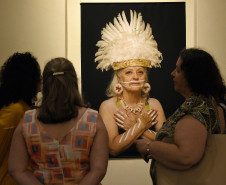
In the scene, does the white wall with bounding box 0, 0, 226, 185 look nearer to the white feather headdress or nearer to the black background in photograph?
the black background in photograph

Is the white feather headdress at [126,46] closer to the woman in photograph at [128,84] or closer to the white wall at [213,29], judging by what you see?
the woman in photograph at [128,84]

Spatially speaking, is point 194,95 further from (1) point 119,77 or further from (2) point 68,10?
(2) point 68,10

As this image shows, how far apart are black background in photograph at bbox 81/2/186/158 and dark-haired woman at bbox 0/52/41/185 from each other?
1.09 m

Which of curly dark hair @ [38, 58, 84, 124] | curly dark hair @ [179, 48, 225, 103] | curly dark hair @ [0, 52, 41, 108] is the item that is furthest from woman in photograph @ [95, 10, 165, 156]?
curly dark hair @ [38, 58, 84, 124]

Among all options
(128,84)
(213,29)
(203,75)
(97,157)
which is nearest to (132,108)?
(128,84)

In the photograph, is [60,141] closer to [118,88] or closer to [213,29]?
[118,88]

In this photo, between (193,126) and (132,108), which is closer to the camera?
(193,126)

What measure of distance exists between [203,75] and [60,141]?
33.1 inches

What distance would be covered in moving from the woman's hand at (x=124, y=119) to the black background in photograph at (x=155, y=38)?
0.71 ft

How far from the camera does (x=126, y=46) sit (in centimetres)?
311

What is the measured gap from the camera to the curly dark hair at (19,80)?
6.48ft

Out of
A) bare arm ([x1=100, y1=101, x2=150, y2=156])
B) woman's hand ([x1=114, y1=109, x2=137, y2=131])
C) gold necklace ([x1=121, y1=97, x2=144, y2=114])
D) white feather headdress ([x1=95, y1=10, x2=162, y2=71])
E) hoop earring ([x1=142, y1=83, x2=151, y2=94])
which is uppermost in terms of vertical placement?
white feather headdress ([x1=95, y1=10, x2=162, y2=71])

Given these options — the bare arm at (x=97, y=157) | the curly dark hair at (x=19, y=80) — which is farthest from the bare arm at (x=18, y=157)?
the curly dark hair at (x=19, y=80)

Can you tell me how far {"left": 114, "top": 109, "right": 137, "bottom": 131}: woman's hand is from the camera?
3.04m
